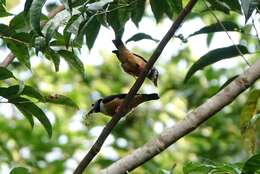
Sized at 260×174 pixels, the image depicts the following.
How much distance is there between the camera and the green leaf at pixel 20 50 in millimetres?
1606

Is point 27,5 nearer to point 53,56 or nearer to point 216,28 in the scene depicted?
point 53,56

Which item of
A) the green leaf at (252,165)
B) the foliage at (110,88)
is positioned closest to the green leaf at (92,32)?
the foliage at (110,88)

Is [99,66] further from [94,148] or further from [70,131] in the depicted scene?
[94,148]

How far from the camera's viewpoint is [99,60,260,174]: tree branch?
4.23 ft

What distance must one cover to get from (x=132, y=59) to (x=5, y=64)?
15.7 inches

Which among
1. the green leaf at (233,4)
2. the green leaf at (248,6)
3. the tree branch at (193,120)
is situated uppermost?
the green leaf at (233,4)

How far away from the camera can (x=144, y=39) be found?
5.33 ft

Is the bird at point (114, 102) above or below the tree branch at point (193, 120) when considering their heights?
above

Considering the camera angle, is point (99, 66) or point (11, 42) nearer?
point (11, 42)

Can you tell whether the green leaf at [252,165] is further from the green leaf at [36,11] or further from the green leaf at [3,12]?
the green leaf at [3,12]

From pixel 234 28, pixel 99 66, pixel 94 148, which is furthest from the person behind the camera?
pixel 99 66

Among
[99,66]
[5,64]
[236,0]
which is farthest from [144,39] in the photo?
[99,66]

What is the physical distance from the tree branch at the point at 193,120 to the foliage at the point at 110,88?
108 mm

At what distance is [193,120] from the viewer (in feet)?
4.23
